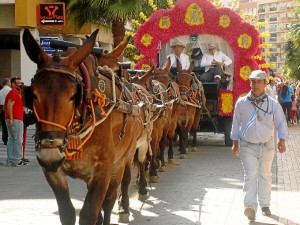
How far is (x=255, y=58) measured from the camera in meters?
16.9

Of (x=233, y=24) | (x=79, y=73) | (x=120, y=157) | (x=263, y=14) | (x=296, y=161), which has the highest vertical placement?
(x=263, y=14)

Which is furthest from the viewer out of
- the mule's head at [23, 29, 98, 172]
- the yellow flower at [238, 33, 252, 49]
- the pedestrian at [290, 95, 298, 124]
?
the pedestrian at [290, 95, 298, 124]

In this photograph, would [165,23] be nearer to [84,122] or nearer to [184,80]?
[184,80]

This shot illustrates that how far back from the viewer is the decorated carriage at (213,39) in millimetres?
16656

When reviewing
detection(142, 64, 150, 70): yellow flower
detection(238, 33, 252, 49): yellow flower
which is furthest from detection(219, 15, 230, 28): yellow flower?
detection(142, 64, 150, 70): yellow flower

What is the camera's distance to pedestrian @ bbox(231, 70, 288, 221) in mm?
8141

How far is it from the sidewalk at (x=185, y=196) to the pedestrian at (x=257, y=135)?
0.38 m

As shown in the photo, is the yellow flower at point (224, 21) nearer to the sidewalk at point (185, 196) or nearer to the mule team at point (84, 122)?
the sidewalk at point (185, 196)

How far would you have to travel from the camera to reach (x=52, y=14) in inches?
787

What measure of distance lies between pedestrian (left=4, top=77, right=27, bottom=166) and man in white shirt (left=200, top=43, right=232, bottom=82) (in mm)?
5125

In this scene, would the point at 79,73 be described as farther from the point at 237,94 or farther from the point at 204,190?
the point at 237,94

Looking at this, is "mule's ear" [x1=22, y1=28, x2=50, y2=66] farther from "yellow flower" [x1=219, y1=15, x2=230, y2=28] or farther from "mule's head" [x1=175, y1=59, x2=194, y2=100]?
"yellow flower" [x1=219, y1=15, x2=230, y2=28]

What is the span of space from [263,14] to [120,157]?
529ft

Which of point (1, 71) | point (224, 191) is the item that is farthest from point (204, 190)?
point (1, 71)
